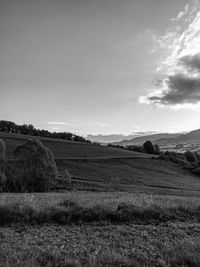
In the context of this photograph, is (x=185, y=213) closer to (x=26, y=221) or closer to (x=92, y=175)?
(x=26, y=221)

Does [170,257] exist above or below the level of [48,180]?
above

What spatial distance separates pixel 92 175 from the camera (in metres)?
52.6

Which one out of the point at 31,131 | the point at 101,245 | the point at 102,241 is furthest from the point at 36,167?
the point at 31,131

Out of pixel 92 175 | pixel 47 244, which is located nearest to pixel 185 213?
pixel 47 244

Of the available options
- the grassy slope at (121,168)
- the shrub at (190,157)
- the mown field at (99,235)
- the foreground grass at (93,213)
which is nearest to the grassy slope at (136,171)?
the grassy slope at (121,168)

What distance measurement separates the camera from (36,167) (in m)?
38.7

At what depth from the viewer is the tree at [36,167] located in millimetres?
37312

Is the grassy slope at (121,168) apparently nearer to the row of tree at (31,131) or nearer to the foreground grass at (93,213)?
the foreground grass at (93,213)

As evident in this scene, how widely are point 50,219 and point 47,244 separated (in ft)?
7.68

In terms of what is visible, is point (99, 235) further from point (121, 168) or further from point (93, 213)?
point (121, 168)

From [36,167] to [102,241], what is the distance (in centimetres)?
3332

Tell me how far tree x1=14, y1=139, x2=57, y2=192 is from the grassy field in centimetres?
2881

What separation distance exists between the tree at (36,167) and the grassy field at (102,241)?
2881cm

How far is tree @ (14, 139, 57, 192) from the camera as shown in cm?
3731
